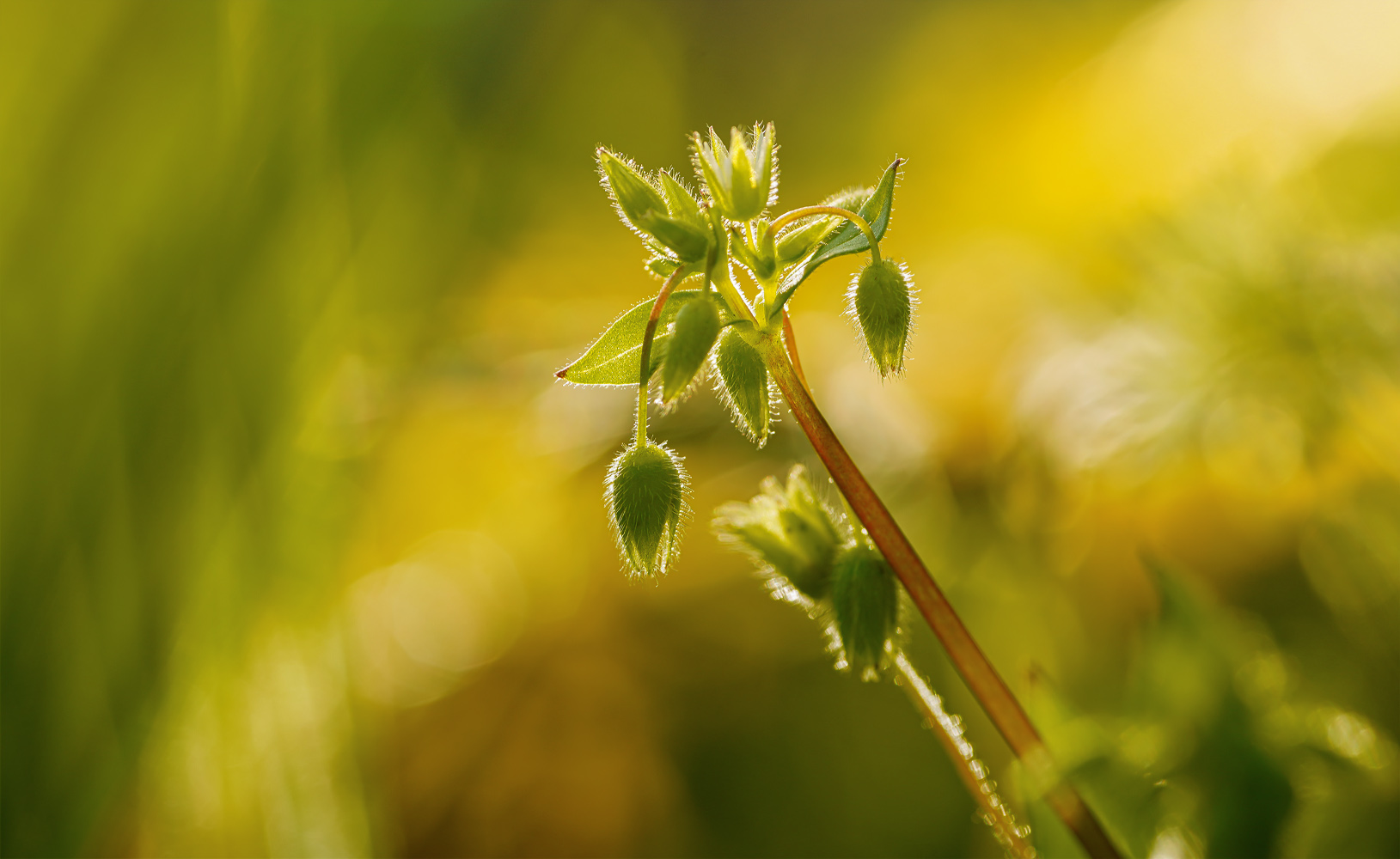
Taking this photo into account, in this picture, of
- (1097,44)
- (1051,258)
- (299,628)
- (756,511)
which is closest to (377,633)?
(299,628)

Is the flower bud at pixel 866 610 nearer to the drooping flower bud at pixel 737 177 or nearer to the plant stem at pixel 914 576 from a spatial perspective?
the plant stem at pixel 914 576

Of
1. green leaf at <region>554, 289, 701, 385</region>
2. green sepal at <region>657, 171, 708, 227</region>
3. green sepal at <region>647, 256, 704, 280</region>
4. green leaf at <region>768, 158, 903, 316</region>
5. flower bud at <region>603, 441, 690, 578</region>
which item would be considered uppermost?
green sepal at <region>657, 171, 708, 227</region>

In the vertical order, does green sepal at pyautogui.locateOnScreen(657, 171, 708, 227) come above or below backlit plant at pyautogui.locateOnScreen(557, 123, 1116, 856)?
above

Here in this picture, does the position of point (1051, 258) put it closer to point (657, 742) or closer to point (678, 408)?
point (678, 408)

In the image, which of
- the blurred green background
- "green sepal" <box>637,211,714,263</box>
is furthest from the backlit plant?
the blurred green background

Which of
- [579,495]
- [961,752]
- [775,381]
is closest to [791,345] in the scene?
[775,381]

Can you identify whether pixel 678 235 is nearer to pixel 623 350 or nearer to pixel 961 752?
pixel 623 350

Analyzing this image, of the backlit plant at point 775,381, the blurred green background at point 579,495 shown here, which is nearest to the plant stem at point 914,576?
the backlit plant at point 775,381

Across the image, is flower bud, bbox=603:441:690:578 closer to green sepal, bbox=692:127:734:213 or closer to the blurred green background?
green sepal, bbox=692:127:734:213
